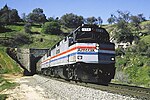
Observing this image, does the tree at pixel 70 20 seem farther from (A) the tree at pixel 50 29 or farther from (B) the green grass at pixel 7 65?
(B) the green grass at pixel 7 65

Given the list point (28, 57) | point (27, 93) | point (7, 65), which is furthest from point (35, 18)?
point (27, 93)

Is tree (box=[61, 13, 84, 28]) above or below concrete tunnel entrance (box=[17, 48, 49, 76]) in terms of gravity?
above

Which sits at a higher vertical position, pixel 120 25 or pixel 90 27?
pixel 120 25

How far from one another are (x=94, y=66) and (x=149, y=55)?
1369 inches

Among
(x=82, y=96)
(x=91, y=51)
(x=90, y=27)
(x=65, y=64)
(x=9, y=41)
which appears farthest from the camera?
(x=9, y=41)

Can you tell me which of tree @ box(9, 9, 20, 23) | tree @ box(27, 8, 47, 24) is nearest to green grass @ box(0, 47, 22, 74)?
tree @ box(9, 9, 20, 23)

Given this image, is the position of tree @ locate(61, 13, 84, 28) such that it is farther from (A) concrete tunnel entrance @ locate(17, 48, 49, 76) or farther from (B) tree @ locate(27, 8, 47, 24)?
(A) concrete tunnel entrance @ locate(17, 48, 49, 76)

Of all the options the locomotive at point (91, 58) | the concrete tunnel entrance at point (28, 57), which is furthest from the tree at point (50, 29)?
the locomotive at point (91, 58)

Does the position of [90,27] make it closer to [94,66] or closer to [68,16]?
[94,66]

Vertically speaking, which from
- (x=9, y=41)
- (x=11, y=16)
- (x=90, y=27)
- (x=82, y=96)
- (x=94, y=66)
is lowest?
(x=82, y=96)

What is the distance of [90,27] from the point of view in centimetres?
1980

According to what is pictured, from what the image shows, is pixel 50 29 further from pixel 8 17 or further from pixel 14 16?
pixel 14 16

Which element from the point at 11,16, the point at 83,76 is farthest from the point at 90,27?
the point at 11,16

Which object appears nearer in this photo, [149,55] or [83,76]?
[83,76]
